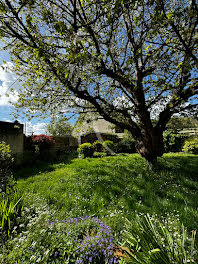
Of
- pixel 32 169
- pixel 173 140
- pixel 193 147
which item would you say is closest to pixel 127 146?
pixel 173 140

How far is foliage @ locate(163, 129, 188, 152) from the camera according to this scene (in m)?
11.7

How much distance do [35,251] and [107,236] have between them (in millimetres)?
975

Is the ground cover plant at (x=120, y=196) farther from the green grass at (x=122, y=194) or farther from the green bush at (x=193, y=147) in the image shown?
the green bush at (x=193, y=147)

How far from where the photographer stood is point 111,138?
18.5m

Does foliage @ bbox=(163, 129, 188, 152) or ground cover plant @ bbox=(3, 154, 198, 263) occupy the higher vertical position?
foliage @ bbox=(163, 129, 188, 152)

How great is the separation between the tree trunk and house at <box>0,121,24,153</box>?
6.26 meters

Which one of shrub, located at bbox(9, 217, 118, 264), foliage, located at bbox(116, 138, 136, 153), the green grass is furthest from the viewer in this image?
foliage, located at bbox(116, 138, 136, 153)

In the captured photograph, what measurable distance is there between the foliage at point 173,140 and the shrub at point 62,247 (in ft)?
38.7

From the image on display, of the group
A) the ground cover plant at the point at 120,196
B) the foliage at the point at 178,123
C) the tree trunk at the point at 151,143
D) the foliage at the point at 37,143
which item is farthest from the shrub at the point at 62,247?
the foliage at the point at 37,143

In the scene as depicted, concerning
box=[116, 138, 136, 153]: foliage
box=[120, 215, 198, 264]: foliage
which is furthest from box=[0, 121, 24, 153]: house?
box=[116, 138, 136, 153]: foliage

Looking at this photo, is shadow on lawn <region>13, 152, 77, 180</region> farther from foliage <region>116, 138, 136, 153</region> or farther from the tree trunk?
foliage <region>116, 138, 136, 153</region>

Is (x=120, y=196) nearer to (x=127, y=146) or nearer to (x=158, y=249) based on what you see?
(x=158, y=249)

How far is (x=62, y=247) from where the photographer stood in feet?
5.47

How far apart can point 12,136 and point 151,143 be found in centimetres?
739
